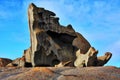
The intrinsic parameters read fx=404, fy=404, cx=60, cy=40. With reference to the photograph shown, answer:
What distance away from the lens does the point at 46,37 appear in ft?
165

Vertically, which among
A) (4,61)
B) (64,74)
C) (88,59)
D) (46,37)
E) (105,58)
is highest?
(46,37)

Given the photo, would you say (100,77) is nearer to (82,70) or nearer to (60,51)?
(82,70)

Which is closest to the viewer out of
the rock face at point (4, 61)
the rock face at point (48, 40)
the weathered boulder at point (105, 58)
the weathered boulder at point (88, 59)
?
the weathered boulder at point (88, 59)

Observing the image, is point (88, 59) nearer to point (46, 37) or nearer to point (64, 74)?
point (46, 37)

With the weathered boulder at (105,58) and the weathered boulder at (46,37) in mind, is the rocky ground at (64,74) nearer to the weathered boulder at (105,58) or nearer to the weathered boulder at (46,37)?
the weathered boulder at (46,37)

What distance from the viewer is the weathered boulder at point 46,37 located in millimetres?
50156

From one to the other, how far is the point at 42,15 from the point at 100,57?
9170 millimetres

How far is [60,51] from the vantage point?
5103 cm

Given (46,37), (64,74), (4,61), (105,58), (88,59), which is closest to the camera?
(64,74)

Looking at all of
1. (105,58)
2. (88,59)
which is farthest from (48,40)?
(105,58)

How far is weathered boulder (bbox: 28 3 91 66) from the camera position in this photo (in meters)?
50.2

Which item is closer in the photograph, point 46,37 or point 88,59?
point 88,59

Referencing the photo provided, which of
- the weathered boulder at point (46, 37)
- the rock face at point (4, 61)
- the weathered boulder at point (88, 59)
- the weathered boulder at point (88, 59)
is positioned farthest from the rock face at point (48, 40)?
the rock face at point (4, 61)

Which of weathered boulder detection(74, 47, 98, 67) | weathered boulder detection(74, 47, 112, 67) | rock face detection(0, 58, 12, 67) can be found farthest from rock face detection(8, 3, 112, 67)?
rock face detection(0, 58, 12, 67)
